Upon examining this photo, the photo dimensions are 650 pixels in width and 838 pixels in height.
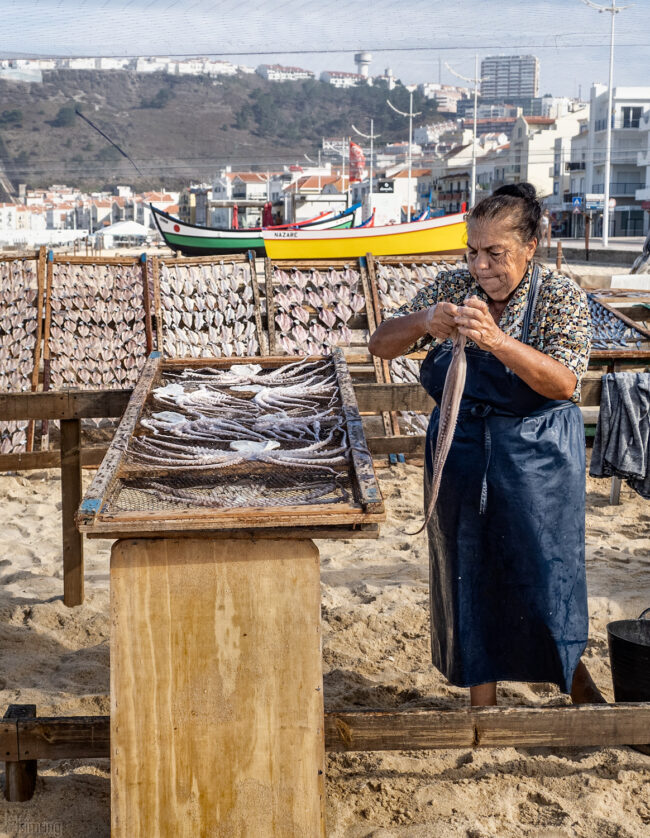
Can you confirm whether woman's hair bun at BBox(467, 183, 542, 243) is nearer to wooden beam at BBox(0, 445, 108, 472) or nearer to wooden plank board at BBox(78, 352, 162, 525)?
wooden plank board at BBox(78, 352, 162, 525)

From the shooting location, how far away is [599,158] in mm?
70188

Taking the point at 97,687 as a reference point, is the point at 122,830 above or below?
above

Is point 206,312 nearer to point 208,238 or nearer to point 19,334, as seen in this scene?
point 19,334

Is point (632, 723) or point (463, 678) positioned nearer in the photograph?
point (632, 723)

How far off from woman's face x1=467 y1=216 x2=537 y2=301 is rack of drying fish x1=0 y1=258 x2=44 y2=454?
477cm

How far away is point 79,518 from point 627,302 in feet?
19.7

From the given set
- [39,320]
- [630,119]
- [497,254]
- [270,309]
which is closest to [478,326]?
[497,254]

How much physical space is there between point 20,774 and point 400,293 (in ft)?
16.7

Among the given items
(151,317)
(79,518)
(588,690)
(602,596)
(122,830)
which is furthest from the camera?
(151,317)

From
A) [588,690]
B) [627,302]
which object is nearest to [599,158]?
[627,302]

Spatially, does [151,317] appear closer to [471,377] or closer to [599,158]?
[471,377]

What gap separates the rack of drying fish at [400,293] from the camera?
684 centimetres

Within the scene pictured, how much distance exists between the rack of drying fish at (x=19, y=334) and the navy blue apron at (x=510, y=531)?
15.1 feet

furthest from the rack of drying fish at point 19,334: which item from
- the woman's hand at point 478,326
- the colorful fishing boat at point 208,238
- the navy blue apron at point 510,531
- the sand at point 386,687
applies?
the colorful fishing boat at point 208,238
